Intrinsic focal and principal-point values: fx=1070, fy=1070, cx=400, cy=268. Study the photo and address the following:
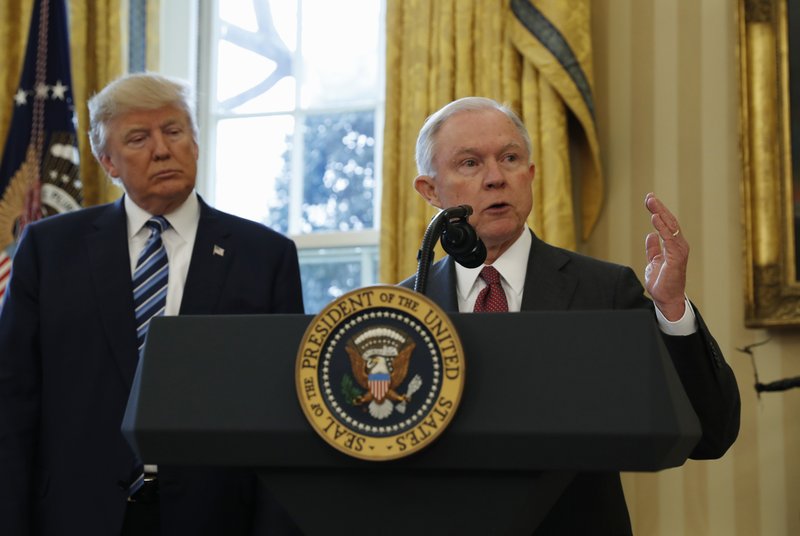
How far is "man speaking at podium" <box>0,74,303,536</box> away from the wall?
5.98ft

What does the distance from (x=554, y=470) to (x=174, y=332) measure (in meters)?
0.52

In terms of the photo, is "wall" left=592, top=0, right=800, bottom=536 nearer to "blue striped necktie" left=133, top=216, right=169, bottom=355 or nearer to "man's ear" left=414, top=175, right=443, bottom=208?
"man's ear" left=414, top=175, right=443, bottom=208

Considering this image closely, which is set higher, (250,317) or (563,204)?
(563,204)

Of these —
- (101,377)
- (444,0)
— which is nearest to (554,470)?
(101,377)

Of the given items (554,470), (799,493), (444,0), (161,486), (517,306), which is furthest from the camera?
(444,0)

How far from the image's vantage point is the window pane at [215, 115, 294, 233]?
17.5ft

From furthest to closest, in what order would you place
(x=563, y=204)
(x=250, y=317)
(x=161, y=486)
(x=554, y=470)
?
(x=563, y=204), (x=161, y=486), (x=250, y=317), (x=554, y=470)

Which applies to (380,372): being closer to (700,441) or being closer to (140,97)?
(700,441)

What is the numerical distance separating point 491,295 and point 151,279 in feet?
3.51

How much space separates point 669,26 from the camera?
427 centimetres

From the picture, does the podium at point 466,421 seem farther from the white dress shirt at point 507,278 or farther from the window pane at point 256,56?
the window pane at point 256,56

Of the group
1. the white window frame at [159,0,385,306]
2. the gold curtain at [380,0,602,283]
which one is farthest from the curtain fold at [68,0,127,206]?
the gold curtain at [380,0,602,283]

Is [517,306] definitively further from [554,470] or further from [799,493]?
[799,493]

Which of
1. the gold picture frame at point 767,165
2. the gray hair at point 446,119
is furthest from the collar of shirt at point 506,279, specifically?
the gold picture frame at point 767,165
